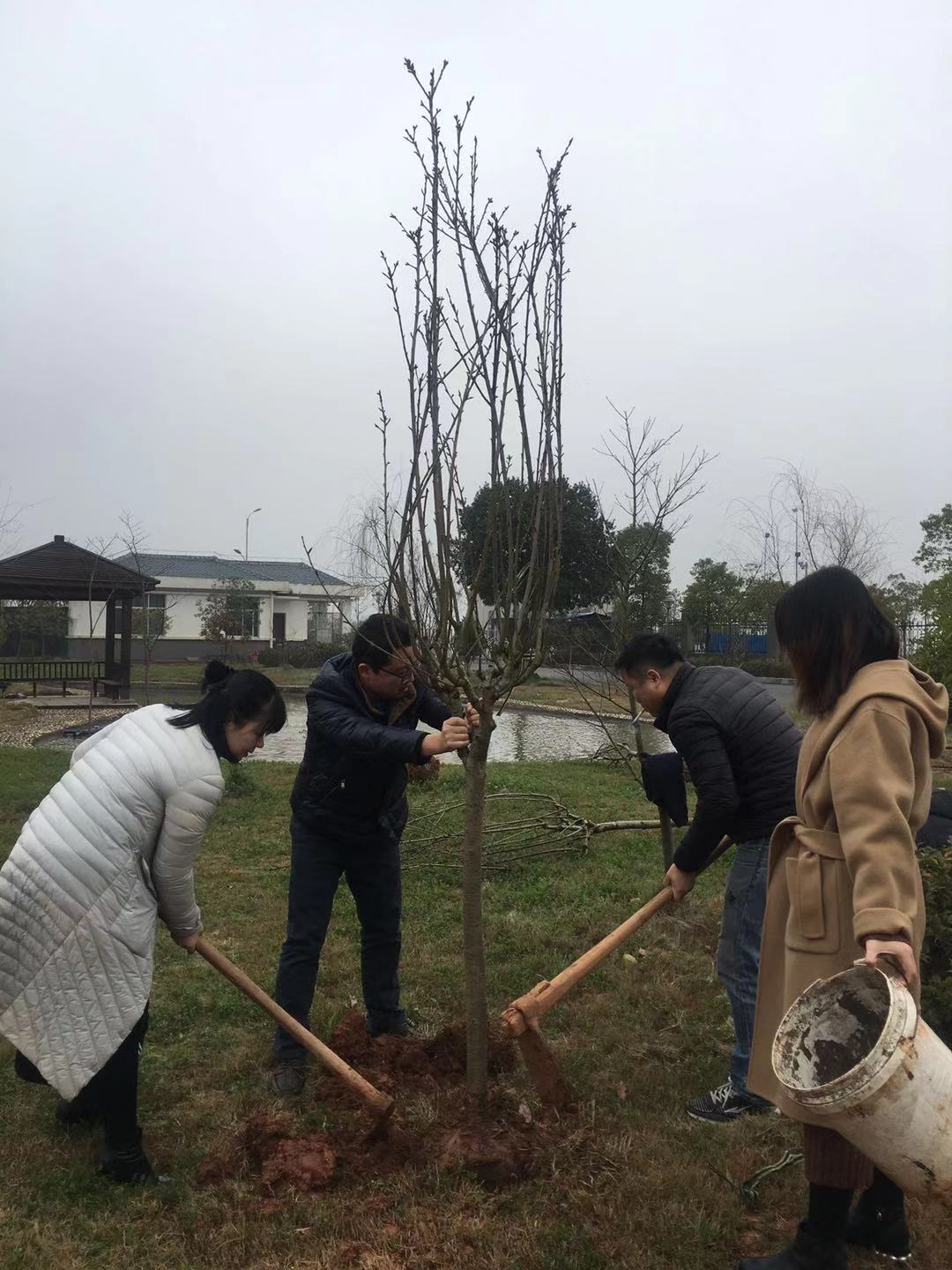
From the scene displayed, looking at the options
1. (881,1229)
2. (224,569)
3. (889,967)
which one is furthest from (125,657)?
(224,569)

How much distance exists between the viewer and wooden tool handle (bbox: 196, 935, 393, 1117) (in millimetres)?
2820

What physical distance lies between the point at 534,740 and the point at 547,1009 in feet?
39.6

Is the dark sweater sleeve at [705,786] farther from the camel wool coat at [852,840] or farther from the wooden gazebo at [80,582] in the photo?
the wooden gazebo at [80,582]

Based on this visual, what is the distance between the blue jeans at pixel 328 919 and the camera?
10.9 feet

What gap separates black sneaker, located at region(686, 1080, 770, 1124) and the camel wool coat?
30.9 inches

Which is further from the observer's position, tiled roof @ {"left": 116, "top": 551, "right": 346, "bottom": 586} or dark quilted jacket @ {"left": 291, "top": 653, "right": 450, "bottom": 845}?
tiled roof @ {"left": 116, "top": 551, "right": 346, "bottom": 586}

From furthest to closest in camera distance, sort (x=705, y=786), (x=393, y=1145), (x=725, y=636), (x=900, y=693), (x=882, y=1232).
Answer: (x=725, y=636) < (x=705, y=786) < (x=393, y=1145) < (x=882, y=1232) < (x=900, y=693)

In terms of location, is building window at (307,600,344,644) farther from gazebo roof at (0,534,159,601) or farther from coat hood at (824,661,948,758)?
coat hood at (824,661,948,758)

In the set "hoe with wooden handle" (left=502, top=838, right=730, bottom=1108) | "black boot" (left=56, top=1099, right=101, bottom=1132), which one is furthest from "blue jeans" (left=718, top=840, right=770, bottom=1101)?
"black boot" (left=56, top=1099, right=101, bottom=1132)

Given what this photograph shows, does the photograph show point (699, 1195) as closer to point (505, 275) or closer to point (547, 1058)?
point (547, 1058)

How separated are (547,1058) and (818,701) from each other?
57.6 inches

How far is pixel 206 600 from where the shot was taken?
3706 cm

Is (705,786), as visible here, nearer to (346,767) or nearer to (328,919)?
(346,767)

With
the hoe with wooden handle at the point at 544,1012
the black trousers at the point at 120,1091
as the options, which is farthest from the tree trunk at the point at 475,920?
the black trousers at the point at 120,1091
